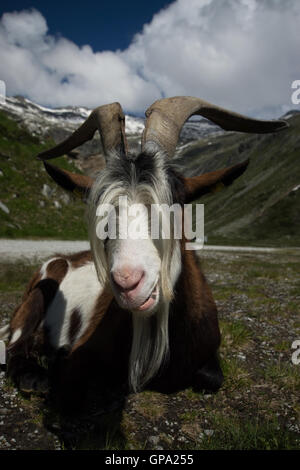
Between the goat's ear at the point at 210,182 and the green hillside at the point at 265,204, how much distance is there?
140 ft

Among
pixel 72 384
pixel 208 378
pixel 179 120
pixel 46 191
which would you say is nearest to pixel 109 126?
pixel 179 120

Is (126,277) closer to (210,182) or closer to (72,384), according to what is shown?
(210,182)

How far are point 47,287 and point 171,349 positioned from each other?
8.95 feet

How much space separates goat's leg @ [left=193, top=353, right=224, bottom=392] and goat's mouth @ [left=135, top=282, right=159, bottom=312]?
160cm

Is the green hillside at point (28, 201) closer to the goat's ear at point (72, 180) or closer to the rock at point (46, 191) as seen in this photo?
the rock at point (46, 191)

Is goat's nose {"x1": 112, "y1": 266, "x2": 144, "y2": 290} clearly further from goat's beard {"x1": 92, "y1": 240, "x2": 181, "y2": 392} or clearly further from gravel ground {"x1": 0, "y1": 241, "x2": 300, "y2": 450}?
gravel ground {"x1": 0, "y1": 241, "x2": 300, "y2": 450}

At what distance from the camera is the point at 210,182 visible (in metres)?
3.86

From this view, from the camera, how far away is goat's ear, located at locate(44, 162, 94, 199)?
13.3 ft

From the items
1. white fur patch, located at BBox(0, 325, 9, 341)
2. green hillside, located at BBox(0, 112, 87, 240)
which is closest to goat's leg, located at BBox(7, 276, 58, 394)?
white fur patch, located at BBox(0, 325, 9, 341)

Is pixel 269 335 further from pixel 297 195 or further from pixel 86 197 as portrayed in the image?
pixel 297 195

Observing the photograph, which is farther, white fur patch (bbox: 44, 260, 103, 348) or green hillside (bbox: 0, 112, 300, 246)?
green hillside (bbox: 0, 112, 300, 246)

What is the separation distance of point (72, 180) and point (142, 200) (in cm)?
115

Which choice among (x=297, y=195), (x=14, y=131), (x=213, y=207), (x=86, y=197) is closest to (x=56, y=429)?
(x=86, y=197)

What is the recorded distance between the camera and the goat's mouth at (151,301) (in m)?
3.08
